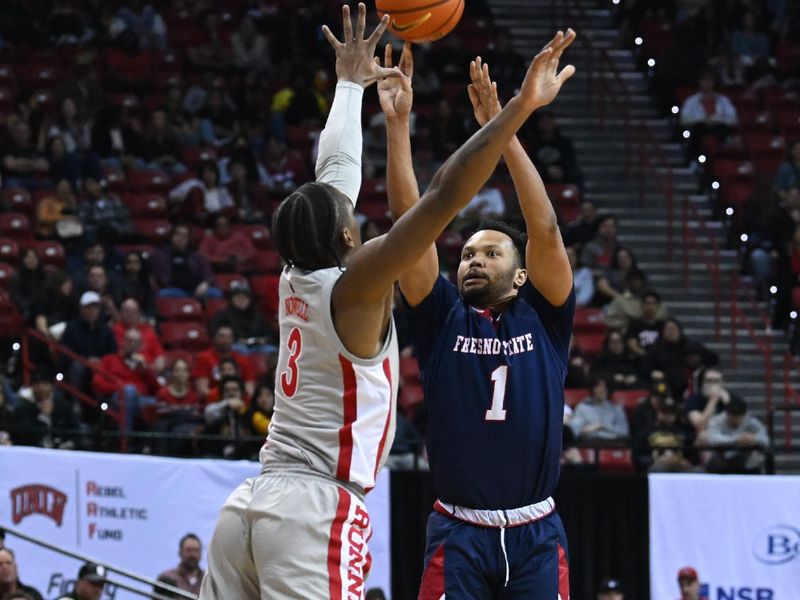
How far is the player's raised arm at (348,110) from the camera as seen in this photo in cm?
474

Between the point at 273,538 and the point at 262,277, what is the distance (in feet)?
38.5

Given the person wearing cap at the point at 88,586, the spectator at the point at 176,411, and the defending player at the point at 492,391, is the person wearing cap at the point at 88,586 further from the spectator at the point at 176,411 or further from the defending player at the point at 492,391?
the defending player at the point at 492,391

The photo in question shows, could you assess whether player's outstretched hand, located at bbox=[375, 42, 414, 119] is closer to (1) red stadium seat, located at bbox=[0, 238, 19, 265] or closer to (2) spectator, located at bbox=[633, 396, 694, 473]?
(2) spectator, located at bbox=[633, 396, 694, 473]

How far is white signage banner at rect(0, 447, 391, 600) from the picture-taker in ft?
36.0

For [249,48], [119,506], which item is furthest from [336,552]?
[249,48]

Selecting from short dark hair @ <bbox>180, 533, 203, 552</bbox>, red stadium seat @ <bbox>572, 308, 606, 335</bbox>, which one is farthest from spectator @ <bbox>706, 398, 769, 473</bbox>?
short dark hair @ <bbox>180, 533, 203, 552</bbox>

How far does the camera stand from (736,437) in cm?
1288

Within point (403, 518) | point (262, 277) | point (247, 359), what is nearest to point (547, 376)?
point (403, 518)

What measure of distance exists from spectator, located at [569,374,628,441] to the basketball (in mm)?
7308

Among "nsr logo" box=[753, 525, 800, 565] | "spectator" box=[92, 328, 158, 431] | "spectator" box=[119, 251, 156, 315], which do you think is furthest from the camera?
"spectator" box=[119, 251, 156, 315]

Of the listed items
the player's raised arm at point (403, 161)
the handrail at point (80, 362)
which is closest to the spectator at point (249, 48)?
the handrail at point (80, 362)

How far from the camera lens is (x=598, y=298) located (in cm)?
1634

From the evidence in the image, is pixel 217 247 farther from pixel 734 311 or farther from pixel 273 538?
pixel 273 538

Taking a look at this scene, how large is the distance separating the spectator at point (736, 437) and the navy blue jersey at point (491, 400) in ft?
22.6
